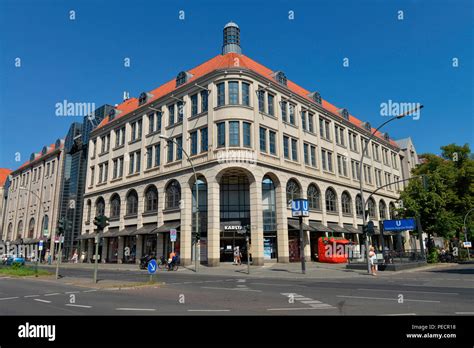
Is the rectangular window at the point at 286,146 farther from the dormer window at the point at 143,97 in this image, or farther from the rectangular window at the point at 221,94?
the dormer window at the point at 143,97

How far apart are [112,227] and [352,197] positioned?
3092 centimetres

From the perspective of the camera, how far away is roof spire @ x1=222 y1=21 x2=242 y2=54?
40062 mm

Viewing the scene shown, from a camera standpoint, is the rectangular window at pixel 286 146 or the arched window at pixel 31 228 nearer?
the rectangular window at pixel 286 146

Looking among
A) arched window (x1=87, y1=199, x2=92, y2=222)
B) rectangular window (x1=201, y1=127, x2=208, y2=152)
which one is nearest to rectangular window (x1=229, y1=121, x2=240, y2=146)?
rectangular window (x1=201, y1=127, x2=208, y2=152)

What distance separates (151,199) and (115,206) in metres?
7.59

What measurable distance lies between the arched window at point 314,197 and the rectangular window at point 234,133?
11.8 meters

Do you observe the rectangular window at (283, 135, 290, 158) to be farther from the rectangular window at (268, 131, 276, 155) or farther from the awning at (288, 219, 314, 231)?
the awning at (288, 219, 314, 231)

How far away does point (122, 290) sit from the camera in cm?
1391

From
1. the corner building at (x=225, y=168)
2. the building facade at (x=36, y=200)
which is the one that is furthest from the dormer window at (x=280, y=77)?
the building facade at (x=36, y=200)

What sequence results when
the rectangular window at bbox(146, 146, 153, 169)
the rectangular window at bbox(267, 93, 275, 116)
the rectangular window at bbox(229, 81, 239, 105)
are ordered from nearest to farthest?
the rectangular window at bbox(229, 81, 239, 105), the rectangular window at bbox(267, 93, 275, 116), the rectangular window at bbox(146, 146, 153, 169)

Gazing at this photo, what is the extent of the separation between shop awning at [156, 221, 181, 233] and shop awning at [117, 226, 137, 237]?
4.81 metres

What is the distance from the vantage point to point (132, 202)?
1575 inches

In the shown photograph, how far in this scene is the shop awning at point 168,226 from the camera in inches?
1309
